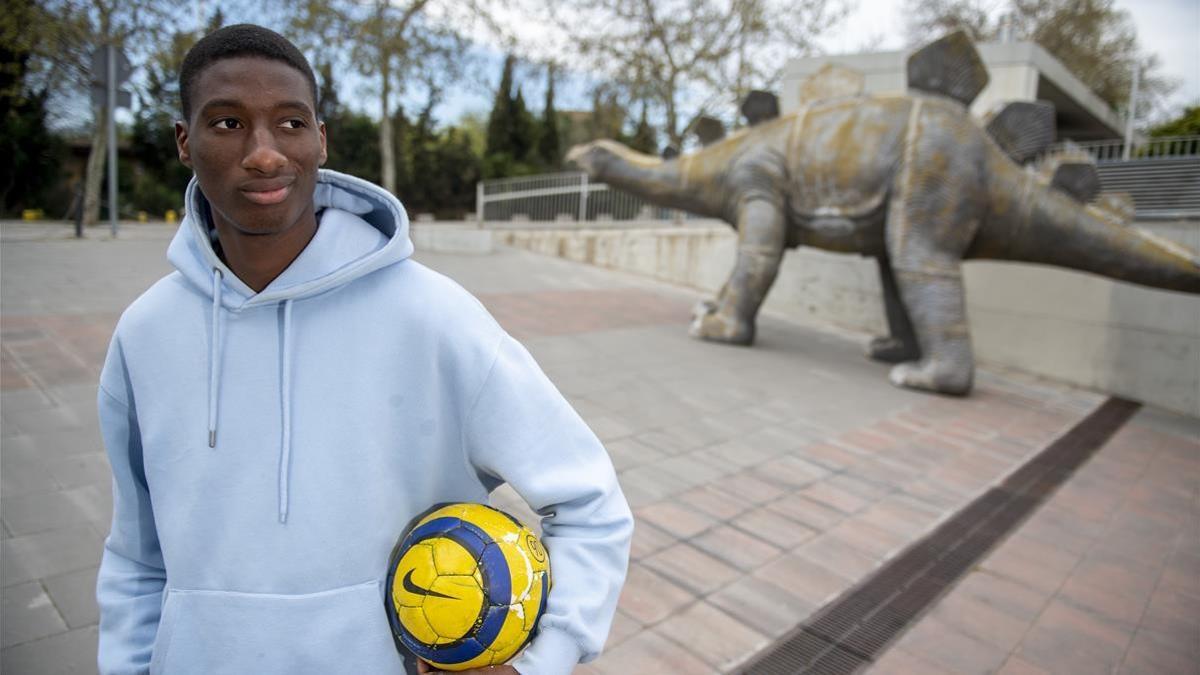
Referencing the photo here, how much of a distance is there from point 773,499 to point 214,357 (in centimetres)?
323

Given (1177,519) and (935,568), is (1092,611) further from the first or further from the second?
(1177,519)

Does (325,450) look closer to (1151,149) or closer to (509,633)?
(509,633)

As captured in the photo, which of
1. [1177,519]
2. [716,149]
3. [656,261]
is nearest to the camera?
[1177,519]

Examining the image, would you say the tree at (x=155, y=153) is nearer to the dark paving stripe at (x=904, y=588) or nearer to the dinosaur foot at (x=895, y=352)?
the dinosaur foot at (x=895, y=352)

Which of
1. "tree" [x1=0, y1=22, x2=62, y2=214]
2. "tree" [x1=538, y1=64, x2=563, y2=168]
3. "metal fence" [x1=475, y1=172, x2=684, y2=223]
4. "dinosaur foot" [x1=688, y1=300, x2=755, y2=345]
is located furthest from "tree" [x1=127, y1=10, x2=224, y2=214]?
"dinosaur foot" [x1=688, y1=300, x2=755, y2=345]

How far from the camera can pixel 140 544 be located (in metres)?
1.22

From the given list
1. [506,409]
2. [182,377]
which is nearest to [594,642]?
[506,409]

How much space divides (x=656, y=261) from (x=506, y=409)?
11.7m

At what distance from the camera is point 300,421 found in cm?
108

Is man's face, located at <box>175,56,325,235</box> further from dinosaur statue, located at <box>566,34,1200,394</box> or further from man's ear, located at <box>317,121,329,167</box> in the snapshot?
dinosaur statue, located at <box>566,34,1200,394</box>

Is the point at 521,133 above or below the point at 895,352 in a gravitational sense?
above

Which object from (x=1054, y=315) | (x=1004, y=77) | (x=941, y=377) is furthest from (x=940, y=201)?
(x=1004, y=77)

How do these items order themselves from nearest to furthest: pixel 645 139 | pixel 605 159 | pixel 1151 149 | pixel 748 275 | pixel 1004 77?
pixel 748 275 → pixel 605 159 → pixel 1004 77 → pixel 1151 149 → pixel 645 139

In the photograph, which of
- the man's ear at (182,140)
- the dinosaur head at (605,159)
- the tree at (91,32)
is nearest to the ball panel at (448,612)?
the man's ear at (182,140)
